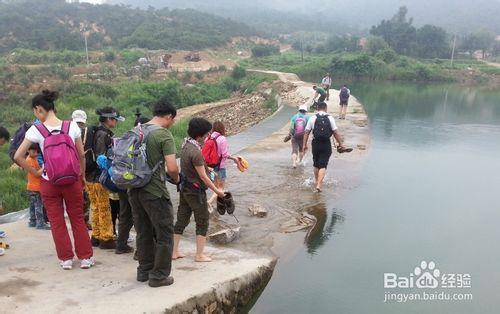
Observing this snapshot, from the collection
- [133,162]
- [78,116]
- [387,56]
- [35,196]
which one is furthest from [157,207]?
[387,56]

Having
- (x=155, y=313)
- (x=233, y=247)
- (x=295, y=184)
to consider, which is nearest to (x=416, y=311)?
(x=233, y=247)

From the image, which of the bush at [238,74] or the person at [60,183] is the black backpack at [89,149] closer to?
the person at [60,183]

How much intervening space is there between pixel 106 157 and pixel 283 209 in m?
3.30

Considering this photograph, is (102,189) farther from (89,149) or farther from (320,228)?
(320,228)

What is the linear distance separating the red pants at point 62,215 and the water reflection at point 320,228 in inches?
112

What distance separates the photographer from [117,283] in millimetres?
4148

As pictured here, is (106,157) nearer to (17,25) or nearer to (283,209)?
(283,209)

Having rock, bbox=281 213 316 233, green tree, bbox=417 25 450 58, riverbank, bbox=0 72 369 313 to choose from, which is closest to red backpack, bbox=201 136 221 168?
riverbank, bbox=0 72 369 313

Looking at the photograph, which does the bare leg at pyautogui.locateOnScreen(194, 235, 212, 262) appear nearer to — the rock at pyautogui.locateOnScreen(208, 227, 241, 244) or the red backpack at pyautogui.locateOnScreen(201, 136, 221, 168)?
the rock at pyautogui.locateOnScreen(208, 227, 241, 244)

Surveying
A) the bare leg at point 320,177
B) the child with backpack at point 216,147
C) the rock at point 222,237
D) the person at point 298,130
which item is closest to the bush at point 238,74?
the person at point 298,130

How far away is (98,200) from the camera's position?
4.92m

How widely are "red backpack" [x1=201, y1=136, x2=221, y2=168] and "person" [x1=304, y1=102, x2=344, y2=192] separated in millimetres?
2293

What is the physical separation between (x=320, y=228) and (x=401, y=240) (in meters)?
1.12

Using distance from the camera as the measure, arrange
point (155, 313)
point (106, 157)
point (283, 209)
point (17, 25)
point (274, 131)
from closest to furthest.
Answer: point (155, 313)
point (106, 157)
point (283, 209)
point (274, 131)
point (17, 25)
